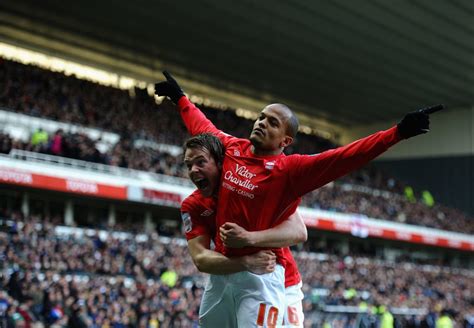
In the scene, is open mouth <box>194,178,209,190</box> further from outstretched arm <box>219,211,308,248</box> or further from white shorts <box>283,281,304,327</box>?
white shorts <box>283,281,304,327</box>

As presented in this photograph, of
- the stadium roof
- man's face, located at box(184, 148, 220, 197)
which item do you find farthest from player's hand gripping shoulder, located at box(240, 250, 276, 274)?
the stadium roof

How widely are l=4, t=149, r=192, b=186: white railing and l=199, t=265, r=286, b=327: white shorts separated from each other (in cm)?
1719

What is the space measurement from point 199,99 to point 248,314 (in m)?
32.1

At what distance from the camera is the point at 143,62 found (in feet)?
111

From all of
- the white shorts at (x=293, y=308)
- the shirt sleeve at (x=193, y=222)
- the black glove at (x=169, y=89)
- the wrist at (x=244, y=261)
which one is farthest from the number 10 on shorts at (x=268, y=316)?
the black glove at (x=169, y=89)

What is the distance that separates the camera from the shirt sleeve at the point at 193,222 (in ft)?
16.4

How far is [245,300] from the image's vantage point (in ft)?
15.3

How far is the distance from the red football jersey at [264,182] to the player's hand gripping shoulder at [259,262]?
0.06 m

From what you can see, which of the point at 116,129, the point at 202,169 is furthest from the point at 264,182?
the point at 116,129

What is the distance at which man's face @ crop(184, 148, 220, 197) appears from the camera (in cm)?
473

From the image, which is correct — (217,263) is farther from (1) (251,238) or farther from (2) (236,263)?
(1) (251,238)

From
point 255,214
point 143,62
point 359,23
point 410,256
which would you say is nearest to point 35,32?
point 143,62

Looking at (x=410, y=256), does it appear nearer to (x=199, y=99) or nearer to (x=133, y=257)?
(x=199, y=99)

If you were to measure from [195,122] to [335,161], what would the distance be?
1622 millimetres
